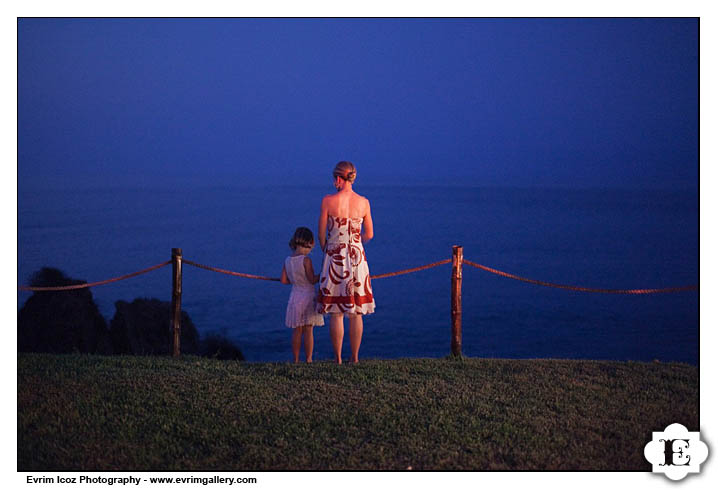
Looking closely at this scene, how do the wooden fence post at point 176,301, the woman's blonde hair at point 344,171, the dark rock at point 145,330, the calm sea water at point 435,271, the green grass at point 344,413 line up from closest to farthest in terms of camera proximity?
the green grass at point 344,413
the woman's blonde hair at point 344,171
the wooden fence post at point 176,301
the dark rock at point 145,330
the calm sea water at point 435,271

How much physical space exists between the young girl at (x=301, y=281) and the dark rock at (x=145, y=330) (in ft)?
21.9

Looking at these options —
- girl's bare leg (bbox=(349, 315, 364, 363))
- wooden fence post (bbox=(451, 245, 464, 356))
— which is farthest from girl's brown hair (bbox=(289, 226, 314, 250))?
wooden fence post (bbox=(451, 245, 464, 356))

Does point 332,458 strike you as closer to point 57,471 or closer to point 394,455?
point 394,455

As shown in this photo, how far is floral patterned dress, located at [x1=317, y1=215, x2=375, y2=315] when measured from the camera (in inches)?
238

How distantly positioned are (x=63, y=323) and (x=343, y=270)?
7967 mm

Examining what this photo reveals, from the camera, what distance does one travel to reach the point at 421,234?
155 feet

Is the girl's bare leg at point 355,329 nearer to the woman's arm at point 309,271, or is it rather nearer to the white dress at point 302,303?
the white dress at point 302,303

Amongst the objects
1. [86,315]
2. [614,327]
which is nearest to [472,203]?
[614,327]

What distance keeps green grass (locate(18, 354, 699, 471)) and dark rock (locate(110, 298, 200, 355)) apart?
603 centimetres

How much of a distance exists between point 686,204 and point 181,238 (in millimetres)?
48360

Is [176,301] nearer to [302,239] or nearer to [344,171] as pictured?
[302,239]

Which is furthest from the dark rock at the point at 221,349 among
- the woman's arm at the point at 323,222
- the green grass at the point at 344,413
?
the woman's arm at the point at 323,222

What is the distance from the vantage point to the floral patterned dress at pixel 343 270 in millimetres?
6035

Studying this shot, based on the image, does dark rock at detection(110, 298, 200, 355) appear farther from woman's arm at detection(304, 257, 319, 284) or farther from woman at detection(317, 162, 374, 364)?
woman at detection(317, 162, 374, 364)
